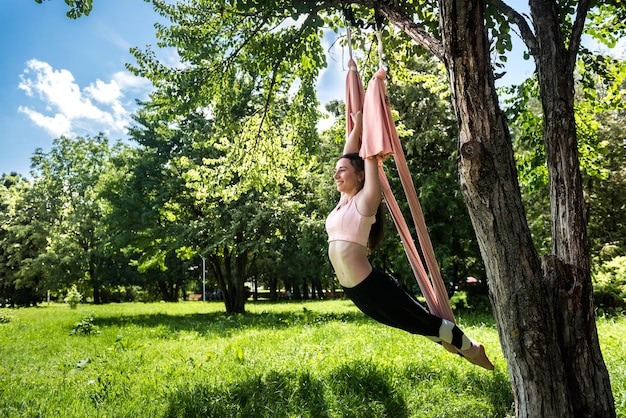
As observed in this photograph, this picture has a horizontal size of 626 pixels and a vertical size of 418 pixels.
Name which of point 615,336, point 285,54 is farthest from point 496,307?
point 615,336

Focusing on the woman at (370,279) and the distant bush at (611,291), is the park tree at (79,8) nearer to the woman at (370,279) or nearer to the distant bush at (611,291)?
the woman at (370,279)

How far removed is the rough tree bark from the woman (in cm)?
32

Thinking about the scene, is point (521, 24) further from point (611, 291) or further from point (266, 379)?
point (611, 291)

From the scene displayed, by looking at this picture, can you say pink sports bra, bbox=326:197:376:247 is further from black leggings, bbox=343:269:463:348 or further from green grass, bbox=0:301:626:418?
green grass, bbox=0:301:626:418

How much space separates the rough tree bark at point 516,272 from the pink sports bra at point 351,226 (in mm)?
558

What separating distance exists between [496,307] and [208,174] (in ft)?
19.9

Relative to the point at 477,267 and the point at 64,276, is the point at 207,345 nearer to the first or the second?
the point at 477,267

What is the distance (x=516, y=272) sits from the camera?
2.32 meters

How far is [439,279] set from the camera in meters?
2.66

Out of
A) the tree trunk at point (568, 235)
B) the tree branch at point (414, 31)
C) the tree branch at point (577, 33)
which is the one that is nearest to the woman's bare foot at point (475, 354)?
the tree trunk at point (568, 235)

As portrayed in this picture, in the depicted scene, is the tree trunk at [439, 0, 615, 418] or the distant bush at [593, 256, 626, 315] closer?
the tree trunk at [439, 0, 615, 418]

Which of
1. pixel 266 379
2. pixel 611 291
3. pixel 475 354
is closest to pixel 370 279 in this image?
pixel 475 354

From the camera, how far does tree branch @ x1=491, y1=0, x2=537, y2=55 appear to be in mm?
3178

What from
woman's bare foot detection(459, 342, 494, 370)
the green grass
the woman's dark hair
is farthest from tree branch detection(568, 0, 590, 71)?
the green grass
